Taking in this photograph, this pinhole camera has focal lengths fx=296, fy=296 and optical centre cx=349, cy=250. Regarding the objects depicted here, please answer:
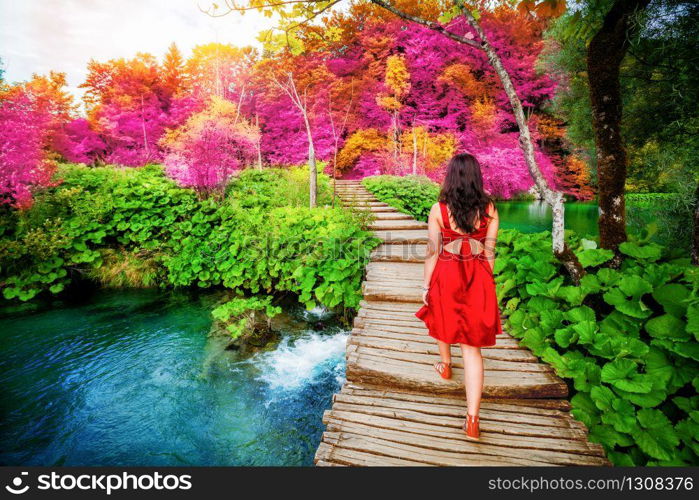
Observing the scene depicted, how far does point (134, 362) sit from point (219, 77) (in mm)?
16473

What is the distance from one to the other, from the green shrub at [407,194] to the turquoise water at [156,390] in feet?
15.8

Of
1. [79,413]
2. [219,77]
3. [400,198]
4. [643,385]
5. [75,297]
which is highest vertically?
[219,77]

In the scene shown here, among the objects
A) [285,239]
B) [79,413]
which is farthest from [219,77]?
[79,413]

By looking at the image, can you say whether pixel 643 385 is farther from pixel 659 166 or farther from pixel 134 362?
pixel 134 362

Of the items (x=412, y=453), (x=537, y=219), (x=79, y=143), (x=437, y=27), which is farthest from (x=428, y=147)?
(x=79, y=143)

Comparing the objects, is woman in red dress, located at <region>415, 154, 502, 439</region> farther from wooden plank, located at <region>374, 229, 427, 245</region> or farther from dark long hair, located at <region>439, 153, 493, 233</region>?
wooden plank, located at <region>374, 229, 427, 245</region>

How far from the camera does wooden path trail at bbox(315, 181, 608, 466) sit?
1.90 m

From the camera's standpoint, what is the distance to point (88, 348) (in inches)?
192

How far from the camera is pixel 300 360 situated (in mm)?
4582

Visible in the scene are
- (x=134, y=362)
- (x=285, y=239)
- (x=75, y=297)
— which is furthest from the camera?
(x=75, y=297)

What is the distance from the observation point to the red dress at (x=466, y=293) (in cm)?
206

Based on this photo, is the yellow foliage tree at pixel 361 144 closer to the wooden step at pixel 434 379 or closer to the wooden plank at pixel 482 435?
the wooden step at pixel 434 379

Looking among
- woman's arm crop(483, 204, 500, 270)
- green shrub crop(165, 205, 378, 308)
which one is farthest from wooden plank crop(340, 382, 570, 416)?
green shrub crop(165, 205, 378, 308)

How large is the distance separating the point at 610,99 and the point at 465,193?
193 centimetres
